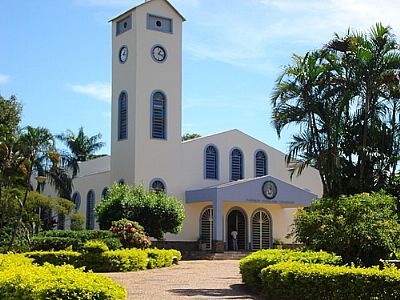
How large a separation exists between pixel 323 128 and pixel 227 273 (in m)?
5.42

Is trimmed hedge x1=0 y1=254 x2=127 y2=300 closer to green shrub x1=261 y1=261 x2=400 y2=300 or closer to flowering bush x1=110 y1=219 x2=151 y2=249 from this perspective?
green shrub x1=261 y1=261 x2=400 y2=300

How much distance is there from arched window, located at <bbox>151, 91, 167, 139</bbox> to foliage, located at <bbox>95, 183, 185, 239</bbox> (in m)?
4.92

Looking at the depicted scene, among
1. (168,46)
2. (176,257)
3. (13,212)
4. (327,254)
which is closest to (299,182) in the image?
(168,46)

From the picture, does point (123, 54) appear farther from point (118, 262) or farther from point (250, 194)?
point (118, 262)

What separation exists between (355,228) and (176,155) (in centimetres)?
2025

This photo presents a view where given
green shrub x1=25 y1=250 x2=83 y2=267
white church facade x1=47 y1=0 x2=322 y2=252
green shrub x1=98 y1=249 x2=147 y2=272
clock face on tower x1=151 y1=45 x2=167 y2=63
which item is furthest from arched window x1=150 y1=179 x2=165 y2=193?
green shrub x1=25 y1=250 x2=83 y2=267

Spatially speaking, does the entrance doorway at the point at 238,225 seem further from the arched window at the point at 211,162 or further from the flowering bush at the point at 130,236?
the flowering bush at the point at 130,236

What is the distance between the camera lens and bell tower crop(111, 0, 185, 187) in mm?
33562

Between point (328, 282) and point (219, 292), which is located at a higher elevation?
point (328, 282)

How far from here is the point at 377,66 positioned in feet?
66.1

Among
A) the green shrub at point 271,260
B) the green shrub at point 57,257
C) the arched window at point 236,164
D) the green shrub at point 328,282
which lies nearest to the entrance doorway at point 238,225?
the arched window at point 236,164

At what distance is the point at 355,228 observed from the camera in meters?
14.7

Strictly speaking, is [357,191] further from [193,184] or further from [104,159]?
[104,159]

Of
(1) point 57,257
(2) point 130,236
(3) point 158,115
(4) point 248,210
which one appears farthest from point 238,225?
(1) point 57,257
